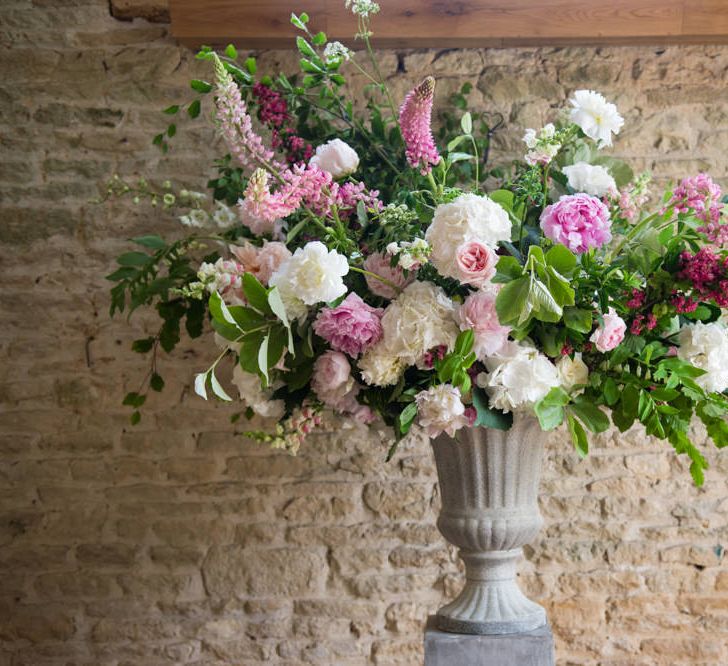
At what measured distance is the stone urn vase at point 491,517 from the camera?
1865 millimetres

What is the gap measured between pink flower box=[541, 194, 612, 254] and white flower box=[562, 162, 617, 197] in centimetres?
16

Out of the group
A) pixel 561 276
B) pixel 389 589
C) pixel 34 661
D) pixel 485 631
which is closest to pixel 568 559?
pixel 389 589

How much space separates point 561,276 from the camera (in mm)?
1580

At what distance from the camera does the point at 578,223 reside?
1.73 m

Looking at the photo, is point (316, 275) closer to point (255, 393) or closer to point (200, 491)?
point (255, 393)

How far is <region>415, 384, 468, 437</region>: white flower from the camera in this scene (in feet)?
5.49

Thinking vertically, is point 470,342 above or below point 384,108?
below

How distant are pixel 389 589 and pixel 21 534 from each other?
126 centimetres

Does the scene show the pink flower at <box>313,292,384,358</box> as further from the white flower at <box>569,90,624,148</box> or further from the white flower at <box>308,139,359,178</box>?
the white flower at <box>569,90,624,148</box>

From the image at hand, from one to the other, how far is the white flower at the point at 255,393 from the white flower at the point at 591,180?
0.81m

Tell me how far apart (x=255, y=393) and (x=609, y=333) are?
74 cm

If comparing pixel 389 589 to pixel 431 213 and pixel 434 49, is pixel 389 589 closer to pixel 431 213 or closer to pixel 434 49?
pixel 431 213

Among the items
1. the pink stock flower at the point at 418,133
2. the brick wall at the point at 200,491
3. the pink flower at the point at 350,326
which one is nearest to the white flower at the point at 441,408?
the pink flower at the point at 350,326

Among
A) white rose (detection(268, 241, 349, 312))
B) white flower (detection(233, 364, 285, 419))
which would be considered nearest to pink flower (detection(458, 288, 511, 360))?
white rose (detection(268, 241, 349, 312))
